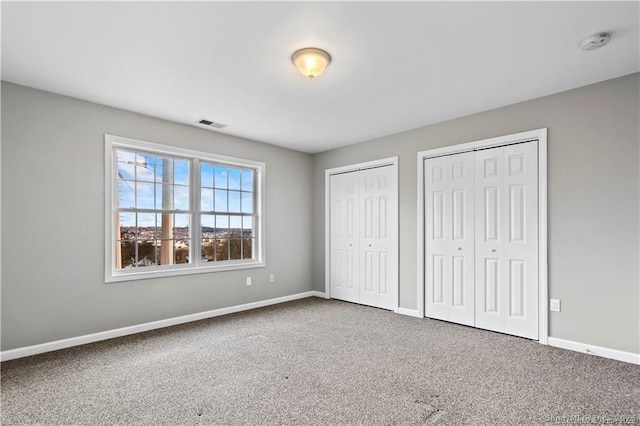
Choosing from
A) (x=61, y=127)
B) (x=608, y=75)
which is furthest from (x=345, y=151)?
(x=61, y=127)

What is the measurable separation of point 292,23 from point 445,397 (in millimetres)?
2761

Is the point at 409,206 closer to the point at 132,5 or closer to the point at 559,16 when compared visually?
the point at 559,16

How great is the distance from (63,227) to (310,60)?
2.92 metres

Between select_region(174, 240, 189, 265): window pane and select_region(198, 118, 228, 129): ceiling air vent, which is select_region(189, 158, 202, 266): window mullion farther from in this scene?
select_region(198, 118, 228, 129): ceiling air vent

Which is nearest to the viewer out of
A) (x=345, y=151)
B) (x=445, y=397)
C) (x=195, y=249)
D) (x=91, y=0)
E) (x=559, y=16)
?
(x=91, y=0)

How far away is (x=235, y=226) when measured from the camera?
16.6ft

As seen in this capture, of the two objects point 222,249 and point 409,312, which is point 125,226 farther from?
point 409,312

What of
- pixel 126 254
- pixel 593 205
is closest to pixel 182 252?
pixel 126 254

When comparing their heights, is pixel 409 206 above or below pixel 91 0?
below

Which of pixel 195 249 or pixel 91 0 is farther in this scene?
pixel 195 249

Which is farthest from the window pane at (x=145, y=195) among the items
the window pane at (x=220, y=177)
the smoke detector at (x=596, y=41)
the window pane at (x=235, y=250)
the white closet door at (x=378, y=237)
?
the smoke detector at (x=596, y=41)

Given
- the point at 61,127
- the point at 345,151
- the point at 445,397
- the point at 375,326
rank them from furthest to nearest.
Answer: the point at 345,151
the point at 375,326
the point at 61,127
the point at 445,397

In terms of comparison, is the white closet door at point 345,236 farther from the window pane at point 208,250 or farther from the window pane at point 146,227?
the window pane at point 146,227

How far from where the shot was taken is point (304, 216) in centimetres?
592
